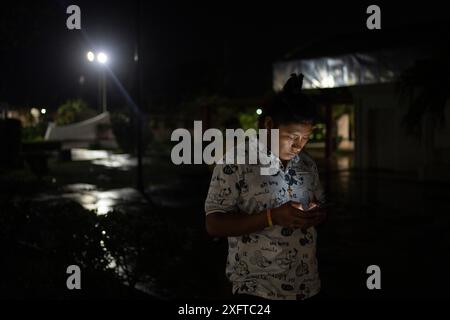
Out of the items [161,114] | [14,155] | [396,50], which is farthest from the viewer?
[161,114]

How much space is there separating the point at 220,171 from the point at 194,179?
16.1m

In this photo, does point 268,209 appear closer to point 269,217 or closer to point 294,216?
point 269,217

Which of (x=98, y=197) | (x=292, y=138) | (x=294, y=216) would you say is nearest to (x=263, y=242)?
(x=294, y=216)

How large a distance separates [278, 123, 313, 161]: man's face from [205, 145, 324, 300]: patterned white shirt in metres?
0.07

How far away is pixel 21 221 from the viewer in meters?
6.92

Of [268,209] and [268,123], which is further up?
[268,123]

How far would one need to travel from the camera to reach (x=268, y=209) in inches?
108

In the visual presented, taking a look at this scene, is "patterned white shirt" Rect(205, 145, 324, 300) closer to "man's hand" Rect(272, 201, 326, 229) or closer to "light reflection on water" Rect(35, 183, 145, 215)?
"man's hand" Rect(272, 201, 326, 229)

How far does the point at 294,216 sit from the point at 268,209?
0.15 m

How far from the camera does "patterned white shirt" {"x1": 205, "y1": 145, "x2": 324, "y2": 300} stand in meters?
2.84

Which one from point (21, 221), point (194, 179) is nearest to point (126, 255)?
point (21, 221)

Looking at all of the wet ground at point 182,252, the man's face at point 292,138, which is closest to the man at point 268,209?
the man's face at point 292,138

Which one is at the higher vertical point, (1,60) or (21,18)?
(21,18)
